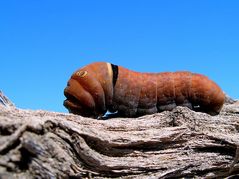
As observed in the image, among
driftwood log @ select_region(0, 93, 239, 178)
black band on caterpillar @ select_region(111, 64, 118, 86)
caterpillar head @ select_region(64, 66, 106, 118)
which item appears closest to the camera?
driftwood log @ select_region(0, 93, 239, 178)

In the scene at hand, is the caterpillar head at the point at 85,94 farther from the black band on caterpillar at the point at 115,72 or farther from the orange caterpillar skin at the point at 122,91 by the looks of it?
the black band on caterpillar at the point at 115,72

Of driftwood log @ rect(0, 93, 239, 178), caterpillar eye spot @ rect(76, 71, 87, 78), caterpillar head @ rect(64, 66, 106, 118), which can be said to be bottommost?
driftwood log @ rect(0, 93, 239, 178)

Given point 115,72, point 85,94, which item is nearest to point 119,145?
point 85,94

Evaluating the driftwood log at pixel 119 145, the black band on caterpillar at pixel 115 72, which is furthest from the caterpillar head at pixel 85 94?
the driftwood log at pixel 119 145

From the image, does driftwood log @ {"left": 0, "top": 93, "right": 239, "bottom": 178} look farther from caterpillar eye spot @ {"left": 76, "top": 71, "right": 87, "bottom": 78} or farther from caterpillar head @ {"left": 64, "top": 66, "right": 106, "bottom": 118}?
caterpillar eye spot @ {"left": 76, "top": 71, "right": 87, "bottom": 78}

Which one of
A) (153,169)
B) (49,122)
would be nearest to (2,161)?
(49,122)

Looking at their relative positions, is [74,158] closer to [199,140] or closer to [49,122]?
[49,122]

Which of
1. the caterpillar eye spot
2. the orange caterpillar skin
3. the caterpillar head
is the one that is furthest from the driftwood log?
the caterpillar eye spot

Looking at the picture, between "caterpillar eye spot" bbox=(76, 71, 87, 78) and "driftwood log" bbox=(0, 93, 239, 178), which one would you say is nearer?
"driftwood log" bbox=(0, 93, 239, 178)

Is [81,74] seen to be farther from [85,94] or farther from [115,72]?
[115,72]
